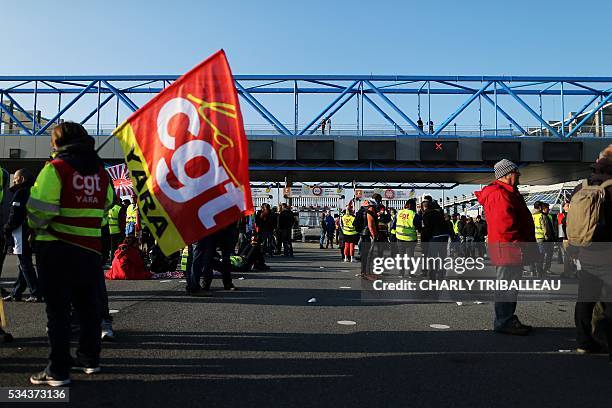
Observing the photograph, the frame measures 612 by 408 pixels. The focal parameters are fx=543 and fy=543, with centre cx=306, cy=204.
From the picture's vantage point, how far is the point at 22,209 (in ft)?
20.9

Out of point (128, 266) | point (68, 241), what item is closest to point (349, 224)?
point (128, 266)

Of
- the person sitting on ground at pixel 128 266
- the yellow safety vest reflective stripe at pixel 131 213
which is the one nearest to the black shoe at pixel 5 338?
the person sitting on ground at pixel 128 266

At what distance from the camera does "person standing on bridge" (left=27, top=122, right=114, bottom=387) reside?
3.91 metres

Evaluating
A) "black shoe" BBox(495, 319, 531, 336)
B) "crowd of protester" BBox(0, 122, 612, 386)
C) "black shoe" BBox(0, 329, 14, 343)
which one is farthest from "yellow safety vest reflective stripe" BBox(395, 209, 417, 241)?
"black shoe" BBox(0, 329, 14, 343)

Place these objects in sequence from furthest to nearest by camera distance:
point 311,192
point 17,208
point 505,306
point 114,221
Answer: point 311,192, point 114,221, point 17,208, point 505,306

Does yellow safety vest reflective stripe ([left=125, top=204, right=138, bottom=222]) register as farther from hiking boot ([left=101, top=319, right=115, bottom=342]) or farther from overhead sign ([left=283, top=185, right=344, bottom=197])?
overhead sign ([left=283, top=185, right=344, bottom=197])

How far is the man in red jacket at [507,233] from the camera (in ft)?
19.9

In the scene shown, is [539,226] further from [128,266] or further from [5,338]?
[5,338]

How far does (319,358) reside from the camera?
4820 millimetres

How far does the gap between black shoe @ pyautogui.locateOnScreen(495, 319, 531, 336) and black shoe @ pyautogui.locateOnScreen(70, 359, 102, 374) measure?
165 inches

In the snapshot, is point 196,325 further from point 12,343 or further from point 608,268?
point 608,268

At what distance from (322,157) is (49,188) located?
2675 centimetres

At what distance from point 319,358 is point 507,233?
275 centimetres

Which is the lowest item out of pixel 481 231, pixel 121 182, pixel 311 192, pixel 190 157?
pixel 481 231
